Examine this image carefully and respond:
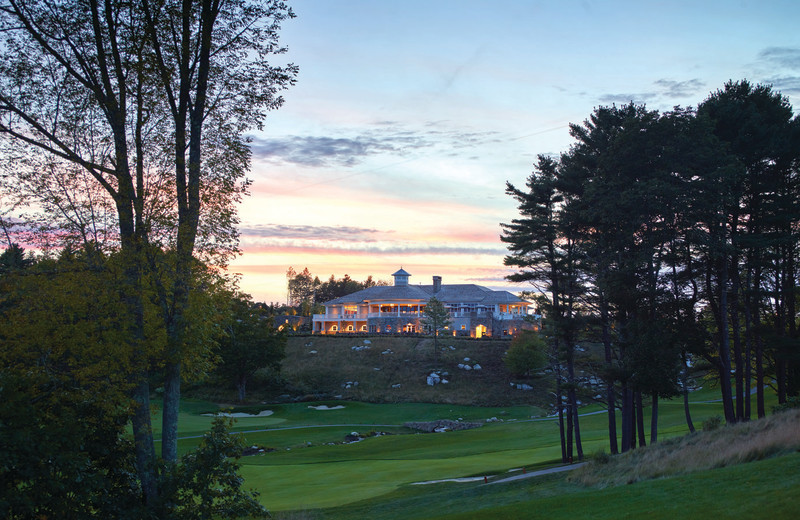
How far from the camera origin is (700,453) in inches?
647

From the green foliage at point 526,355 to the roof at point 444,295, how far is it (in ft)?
88.0

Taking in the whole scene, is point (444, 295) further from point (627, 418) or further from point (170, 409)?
point (170, 409)

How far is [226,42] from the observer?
1543 cm

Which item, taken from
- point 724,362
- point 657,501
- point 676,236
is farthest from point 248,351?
point 657,501

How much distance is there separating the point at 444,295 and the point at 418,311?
5.59m

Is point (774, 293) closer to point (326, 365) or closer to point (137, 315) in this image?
point (137, 315)

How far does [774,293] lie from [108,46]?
3108 centimetres

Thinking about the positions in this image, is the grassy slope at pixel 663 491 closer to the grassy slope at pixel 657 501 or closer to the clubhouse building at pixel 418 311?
the grassy slope at pixel 657 501

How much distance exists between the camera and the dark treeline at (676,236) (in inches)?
997

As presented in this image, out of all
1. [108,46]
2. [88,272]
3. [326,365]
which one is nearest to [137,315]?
[88,272]

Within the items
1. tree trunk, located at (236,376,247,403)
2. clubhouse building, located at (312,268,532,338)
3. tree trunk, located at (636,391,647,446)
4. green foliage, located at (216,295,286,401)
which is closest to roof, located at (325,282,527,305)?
clubhouse building, located at (312,268,532,338)

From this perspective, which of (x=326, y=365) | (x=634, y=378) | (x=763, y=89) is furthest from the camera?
(x=326, y=365)

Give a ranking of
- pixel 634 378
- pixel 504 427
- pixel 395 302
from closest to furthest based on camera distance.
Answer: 1. pixel 634 378
2. pixel 504 427
3. pixel 395 302

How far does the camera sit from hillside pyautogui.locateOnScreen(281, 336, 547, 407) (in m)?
61.3
